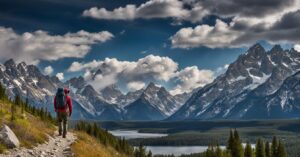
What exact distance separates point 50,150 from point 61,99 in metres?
4.54

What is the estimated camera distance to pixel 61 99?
36.7 meters

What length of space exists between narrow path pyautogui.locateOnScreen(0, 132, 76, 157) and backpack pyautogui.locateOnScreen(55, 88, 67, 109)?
3.41 m

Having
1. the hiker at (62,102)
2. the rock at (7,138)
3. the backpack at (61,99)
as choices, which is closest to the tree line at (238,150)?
the hiker at (62,102)

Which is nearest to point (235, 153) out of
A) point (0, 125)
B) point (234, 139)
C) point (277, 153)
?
Result: point (234, 139)

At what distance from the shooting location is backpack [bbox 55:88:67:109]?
36375 millimetres

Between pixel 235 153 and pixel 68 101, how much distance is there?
326 feet

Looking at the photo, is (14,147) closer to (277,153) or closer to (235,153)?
(235,153)

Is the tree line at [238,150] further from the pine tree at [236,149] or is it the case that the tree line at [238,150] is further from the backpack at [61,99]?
the backpack at [61,99]

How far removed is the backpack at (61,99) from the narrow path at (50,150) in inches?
134

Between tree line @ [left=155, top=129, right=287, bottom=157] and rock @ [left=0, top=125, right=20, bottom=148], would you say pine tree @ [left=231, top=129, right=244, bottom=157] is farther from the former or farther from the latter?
rock @ [left=0, top=125, right=20, bottom=148]

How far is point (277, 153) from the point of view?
13625 centimetres

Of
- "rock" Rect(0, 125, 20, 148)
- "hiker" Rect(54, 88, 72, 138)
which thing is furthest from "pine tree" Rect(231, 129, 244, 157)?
"rock" Rect(0, 125, 20, 148)

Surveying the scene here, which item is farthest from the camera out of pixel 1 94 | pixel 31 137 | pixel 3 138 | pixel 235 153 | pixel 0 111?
pixel 235 153

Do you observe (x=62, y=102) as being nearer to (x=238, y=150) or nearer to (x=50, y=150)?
(x=50, y=150)
